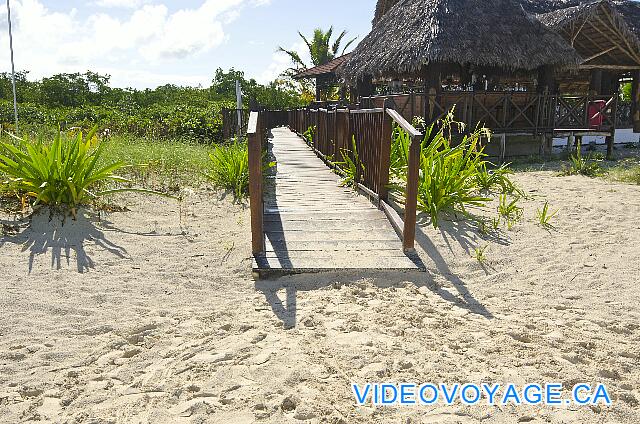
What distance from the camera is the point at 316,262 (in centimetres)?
428

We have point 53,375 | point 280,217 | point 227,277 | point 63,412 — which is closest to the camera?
point 63,412

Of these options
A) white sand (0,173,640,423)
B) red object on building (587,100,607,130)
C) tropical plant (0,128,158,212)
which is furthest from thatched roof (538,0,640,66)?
tropical plant (0,128,158,212)

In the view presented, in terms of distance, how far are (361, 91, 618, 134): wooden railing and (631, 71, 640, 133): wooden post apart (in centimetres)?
291

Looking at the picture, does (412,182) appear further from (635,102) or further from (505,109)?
(635,102)

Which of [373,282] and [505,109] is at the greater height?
[505,109]

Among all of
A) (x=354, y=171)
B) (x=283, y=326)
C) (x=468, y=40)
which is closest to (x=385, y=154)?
(x=354, y=171)

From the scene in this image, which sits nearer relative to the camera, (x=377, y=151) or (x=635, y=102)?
(x=377, y=151)

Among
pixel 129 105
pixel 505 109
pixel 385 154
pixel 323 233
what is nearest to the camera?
pixel 323 233

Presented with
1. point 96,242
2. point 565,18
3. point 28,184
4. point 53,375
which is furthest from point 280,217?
point 565,18

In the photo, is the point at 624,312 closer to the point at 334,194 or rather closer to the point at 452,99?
the point at 334,194

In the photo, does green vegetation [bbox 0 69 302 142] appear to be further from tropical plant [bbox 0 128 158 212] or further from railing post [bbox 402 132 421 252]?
railing post [bbox 402 132 421 252]

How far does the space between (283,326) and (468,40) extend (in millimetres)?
10463

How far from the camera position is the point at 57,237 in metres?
4.57

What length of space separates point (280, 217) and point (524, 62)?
9409 millimetres
